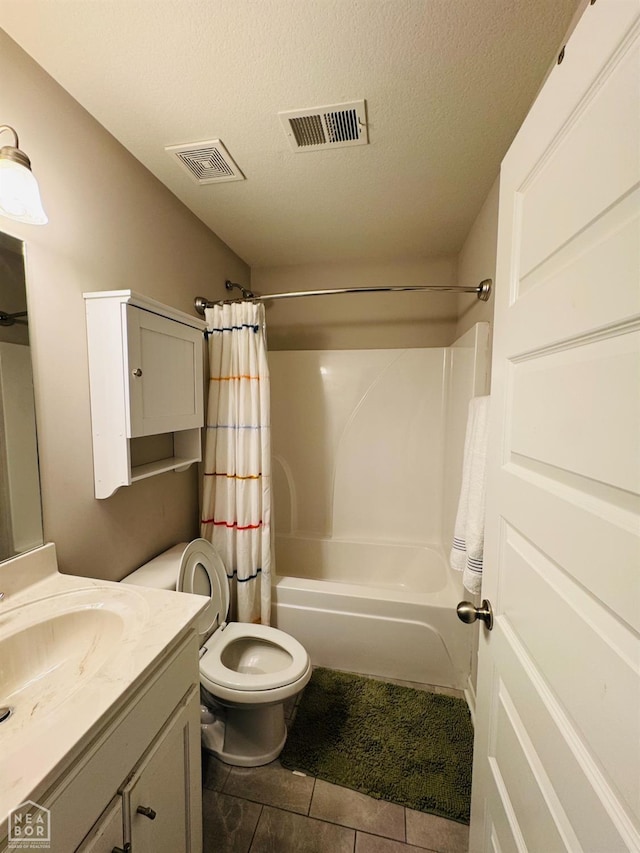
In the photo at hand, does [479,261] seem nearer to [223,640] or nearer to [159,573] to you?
[159,573]

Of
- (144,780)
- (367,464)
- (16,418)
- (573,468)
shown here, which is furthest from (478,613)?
(367,464)

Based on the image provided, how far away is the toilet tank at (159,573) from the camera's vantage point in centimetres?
132

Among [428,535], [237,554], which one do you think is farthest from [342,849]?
[428,535]

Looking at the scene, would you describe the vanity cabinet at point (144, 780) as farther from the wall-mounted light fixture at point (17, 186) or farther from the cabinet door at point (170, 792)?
the wall-mounted light fixture at point (17, 186)

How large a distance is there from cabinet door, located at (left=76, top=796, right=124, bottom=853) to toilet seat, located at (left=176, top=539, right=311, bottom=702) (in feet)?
1.84

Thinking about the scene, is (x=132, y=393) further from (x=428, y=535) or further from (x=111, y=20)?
(x=428, y=535)

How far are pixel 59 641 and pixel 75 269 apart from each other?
112 cm

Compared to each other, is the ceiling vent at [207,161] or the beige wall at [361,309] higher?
the ceiling vent at [207,161]

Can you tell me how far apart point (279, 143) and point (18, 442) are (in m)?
1.36

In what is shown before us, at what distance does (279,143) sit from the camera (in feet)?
4.24

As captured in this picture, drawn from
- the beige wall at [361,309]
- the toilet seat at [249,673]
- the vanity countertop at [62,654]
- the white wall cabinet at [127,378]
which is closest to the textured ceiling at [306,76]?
the white wall cabinet at [127,378]

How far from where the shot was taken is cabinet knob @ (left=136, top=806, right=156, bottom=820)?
0.71 m

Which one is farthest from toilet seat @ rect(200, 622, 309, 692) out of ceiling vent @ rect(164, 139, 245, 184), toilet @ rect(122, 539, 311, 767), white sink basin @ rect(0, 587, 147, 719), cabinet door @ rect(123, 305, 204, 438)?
ceiling vent @ rect(164, 139, 245, 184)

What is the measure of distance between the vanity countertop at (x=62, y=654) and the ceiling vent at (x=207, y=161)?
4.92 feet
